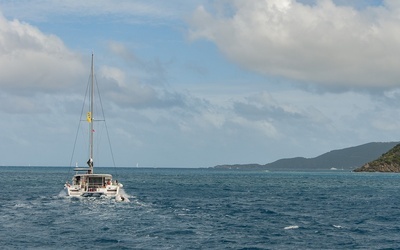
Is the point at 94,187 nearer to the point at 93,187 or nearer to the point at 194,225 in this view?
the point at 93,187

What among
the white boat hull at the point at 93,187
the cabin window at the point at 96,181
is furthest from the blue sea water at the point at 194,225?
the cabin window at the point at 96,181

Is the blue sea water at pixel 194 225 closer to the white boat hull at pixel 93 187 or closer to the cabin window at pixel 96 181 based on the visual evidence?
the white boat hull at pixel 93 187

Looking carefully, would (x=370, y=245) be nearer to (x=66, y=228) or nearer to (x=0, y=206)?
(x=66, y=228)

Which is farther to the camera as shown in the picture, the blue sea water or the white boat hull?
the white boat hull

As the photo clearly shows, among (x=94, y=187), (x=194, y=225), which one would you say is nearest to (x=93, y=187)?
(x=94, y=187)

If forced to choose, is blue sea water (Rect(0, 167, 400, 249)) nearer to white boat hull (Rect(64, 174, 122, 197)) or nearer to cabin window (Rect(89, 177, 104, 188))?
white boat hull (Rect(64, 174, 122, 197))

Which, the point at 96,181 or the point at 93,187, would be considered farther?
the point at 96,181

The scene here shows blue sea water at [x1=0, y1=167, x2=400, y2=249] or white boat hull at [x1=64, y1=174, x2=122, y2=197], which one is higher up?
white boat hull at [x1=64, y1=174, x2=122, y2=197]

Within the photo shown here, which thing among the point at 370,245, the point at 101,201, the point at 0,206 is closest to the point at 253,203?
the point at 101,201

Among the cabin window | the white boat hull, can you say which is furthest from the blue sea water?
the cabin window

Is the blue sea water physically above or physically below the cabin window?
below

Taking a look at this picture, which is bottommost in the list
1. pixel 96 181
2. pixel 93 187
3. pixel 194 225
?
pixel 194 225

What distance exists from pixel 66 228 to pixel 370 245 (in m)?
29.2

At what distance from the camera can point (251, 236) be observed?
185ft
